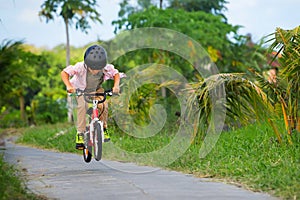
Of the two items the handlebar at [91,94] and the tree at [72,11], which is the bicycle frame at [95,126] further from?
the tree at [72,11]

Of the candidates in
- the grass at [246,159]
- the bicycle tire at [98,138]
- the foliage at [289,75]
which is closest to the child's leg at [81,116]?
the bicycle tire at [98,138]

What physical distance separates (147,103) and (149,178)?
606 cm

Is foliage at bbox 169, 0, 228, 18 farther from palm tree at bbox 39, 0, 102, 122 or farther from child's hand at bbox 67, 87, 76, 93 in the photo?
child's hand at bbox 67, 87, 76, 93

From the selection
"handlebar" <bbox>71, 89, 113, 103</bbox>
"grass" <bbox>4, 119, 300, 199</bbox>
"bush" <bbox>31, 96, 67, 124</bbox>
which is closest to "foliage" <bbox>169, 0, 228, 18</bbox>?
"bush" <bbox>31, 96, 67, 124</bbox>

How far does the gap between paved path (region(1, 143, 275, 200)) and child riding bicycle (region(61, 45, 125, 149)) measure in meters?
0.60

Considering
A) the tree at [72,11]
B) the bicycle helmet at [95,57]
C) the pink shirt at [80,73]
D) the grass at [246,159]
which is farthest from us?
the tree at [72,11]

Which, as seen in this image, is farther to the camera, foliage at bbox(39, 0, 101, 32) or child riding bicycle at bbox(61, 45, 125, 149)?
foliage at bbox(39, 0, 101, 32)

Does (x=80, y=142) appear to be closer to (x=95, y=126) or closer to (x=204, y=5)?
(x=95, y=126)

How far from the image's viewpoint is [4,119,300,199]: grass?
257 inches

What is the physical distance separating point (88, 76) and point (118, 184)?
5.81ft

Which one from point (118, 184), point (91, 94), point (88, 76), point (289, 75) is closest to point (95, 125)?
point (91, 94)

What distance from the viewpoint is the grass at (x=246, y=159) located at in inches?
257

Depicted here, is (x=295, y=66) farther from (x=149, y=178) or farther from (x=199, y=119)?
(x=149, y=178)

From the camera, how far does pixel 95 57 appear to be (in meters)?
7.61
